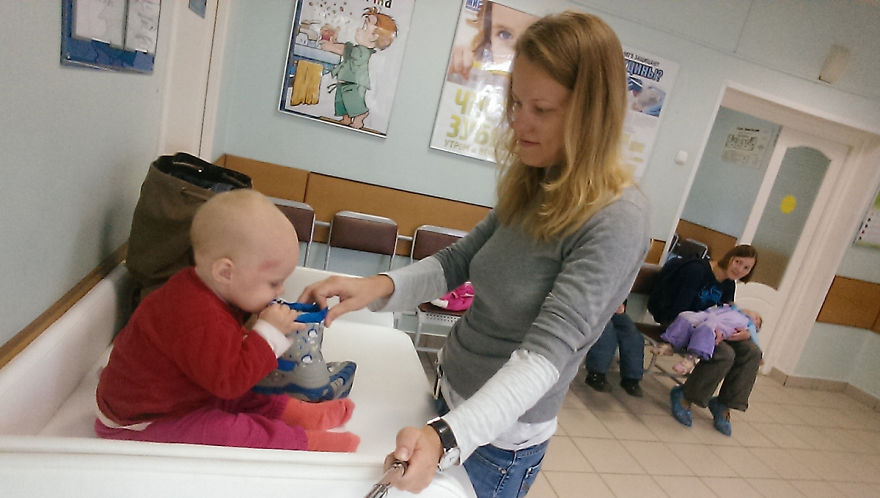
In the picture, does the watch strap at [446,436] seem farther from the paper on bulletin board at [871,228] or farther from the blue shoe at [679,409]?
the paper on bulletin board at [871,228]

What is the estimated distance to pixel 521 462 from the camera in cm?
117

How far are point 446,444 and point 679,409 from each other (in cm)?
359

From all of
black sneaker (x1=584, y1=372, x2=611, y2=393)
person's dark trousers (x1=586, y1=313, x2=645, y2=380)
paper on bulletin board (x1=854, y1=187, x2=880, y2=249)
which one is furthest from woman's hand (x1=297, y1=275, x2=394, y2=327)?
paper on bulletin board (x1=854, y1=187, x2=880, y2=249)

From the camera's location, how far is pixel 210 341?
104 centimetres

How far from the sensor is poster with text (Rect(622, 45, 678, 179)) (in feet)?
12.5

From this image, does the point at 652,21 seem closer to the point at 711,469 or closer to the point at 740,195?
the point at 740,195

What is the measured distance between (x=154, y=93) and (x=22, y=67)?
0.94 m

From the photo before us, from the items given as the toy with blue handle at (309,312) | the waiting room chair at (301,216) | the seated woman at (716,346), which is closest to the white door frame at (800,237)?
the seated woman at (716,346)

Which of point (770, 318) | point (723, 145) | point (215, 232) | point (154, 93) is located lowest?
point (770, 318)

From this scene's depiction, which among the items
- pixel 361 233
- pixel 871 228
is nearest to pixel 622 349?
pixel 361 233

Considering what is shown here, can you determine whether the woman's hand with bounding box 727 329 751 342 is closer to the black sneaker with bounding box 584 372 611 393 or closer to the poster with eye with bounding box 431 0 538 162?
the black sneaker with bounding box 584 372 611 393

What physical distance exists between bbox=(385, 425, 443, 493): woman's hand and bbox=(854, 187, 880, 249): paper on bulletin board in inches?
217

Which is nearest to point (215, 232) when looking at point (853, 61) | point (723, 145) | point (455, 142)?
point (455, 142)

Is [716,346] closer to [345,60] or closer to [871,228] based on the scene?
[871,228]
